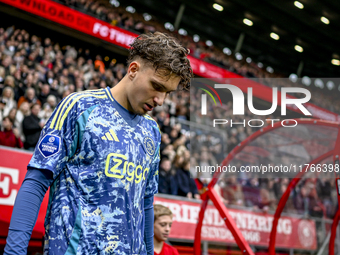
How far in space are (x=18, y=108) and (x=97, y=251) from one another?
562cm

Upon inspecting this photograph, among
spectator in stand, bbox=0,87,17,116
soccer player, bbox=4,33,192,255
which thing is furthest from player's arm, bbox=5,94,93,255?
spectator in stand, bbox=0,87,17,116

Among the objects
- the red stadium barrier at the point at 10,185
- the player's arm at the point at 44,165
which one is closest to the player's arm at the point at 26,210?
the player's arm at the point at 44,165

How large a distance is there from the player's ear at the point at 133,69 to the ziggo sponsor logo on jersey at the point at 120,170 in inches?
12.4

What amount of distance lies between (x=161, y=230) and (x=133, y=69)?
2.61 meters

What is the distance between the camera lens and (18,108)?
6348 mm

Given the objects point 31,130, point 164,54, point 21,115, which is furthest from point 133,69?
point 21,115

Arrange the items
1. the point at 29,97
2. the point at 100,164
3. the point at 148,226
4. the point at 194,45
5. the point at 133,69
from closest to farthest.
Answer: the point at 100,164, the point at 133,69, the point at 148,226, the point at 29,97, the point at 194,45

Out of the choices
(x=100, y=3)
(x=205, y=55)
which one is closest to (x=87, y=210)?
(x=100, y=3)

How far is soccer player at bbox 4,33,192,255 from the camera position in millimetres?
1271

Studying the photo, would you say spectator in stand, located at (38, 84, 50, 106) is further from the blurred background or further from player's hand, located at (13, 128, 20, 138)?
player's hand, located at (13, 128, 20, 138)

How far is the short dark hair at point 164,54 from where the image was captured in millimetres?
1405

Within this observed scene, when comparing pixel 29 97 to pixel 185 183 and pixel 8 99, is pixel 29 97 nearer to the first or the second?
pixel 8 99

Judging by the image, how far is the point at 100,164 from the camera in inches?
53.2

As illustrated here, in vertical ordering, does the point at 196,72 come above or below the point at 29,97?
above
